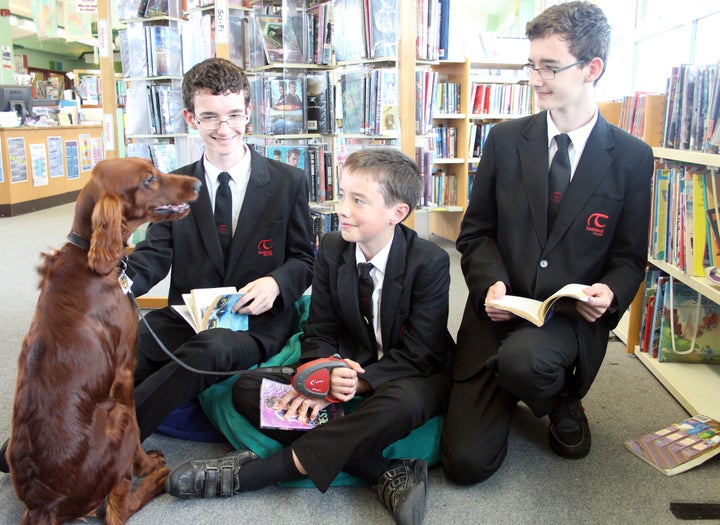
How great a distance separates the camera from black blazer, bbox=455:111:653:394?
1.87 m

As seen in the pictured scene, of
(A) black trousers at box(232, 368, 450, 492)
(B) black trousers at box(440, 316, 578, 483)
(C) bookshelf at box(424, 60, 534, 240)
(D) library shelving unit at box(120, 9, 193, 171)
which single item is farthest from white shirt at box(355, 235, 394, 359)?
(C) bookshelf at box(424, 60, 534, 240)

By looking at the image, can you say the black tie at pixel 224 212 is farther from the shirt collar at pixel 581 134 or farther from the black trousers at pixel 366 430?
the shirt collar at pixel 581 134

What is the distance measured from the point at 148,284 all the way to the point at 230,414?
53 cm

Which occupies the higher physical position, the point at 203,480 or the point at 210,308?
the point at 210,308

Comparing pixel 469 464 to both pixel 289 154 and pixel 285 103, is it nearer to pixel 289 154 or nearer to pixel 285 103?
pixel 289 154

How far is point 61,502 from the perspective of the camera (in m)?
1.38

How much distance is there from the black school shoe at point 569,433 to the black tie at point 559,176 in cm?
59

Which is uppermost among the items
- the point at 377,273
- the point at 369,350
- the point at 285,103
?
the point at 285,103

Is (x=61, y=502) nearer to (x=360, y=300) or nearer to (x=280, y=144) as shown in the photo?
(x=360, y=300)

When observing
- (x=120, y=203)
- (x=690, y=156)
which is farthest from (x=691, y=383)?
(x=120, y=203)

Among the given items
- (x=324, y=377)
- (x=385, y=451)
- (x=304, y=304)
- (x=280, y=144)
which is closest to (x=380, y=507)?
(x=385, y=451)

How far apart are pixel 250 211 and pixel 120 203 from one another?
677 millimetres

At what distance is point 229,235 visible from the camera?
7.04ft

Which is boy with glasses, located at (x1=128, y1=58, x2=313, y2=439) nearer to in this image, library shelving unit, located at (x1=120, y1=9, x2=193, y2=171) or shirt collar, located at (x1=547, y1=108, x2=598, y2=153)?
shirt collar, located at (x1=547, y1=108, x2=598, y2=153)
